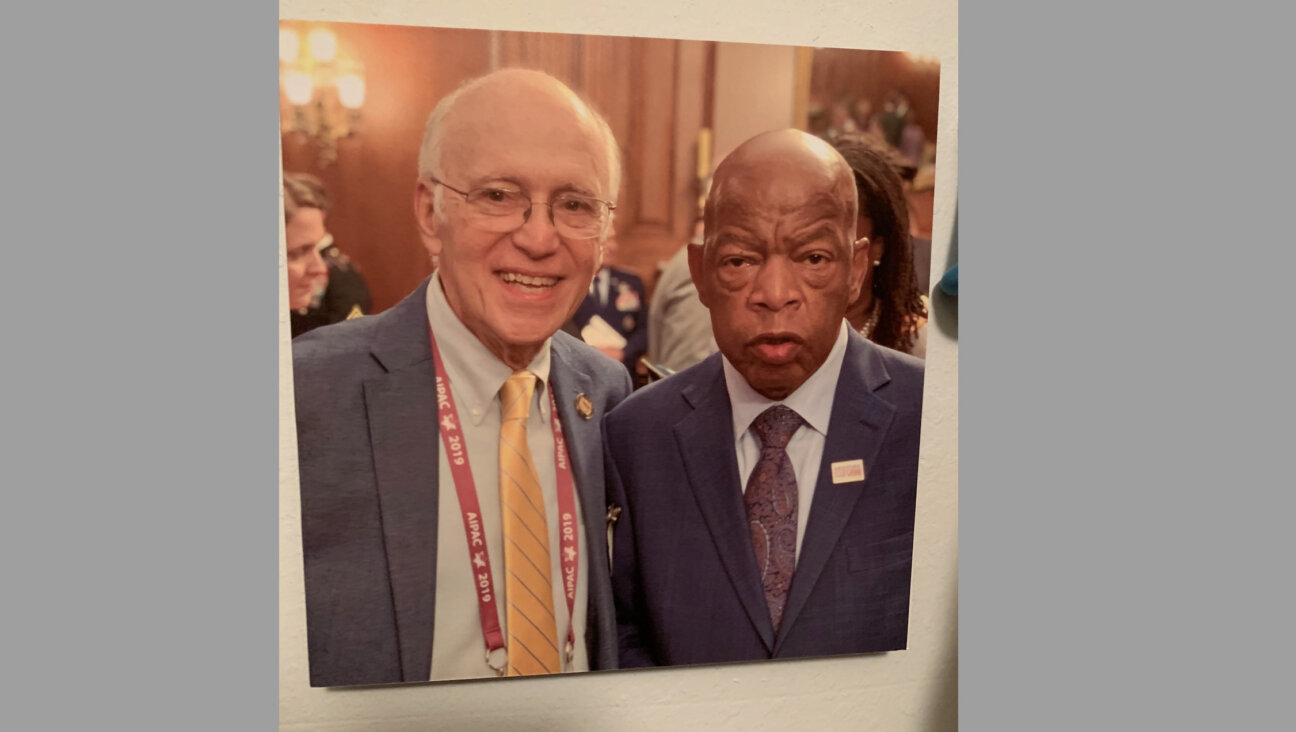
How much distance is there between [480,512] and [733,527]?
1.80 feet

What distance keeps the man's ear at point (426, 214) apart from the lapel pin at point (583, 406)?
1.37ft

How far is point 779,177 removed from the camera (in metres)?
1.83

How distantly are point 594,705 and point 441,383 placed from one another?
2.62 feet

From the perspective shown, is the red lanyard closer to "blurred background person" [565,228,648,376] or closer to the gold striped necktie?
the gold striped necktie

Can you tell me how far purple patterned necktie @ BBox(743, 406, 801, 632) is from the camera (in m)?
1.91

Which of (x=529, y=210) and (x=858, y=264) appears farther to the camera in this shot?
(x=858, y=264)

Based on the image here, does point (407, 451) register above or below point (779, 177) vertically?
below

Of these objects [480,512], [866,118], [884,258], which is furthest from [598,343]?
[866,118]

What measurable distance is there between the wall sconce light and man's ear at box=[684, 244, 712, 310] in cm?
72

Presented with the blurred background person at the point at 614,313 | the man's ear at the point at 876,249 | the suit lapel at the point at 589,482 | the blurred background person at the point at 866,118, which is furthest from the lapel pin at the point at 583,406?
the blurred background person at the point at 866,118

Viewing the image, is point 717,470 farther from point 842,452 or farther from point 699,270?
point 699,270

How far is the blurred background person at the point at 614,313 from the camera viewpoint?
5.88 ft

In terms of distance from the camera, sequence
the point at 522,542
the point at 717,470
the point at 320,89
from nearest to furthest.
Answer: the point at 320,89 < the point at 522,542 < the point at 717,470

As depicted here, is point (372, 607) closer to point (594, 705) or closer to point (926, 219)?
point (594, 705)
